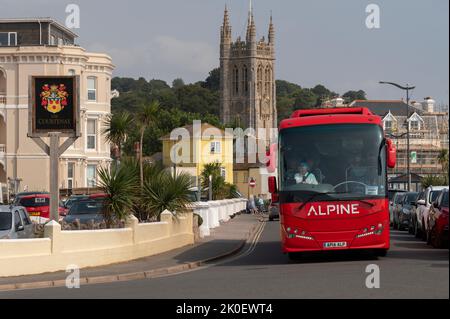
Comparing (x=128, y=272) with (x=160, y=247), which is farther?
(x=160, y=247)

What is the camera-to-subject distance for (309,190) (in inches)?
861

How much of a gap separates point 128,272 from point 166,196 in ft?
26.6

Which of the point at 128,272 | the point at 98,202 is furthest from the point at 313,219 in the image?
the point at 98,202

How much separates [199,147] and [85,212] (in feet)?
245

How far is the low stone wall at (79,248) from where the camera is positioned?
2192 centimetres

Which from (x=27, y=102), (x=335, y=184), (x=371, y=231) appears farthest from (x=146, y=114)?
(x=27, y=102)

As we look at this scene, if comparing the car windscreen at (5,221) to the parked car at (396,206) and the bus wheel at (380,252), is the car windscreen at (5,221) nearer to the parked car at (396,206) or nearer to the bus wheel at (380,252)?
the bus wheel at (380,252)

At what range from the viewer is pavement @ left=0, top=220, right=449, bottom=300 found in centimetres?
1539

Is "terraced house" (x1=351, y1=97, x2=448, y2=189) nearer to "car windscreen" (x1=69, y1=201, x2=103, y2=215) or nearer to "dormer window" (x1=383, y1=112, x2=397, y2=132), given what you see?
"dormer window" (x1=383, y1=112, x2=397, y2=132)

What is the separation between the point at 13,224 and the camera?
951 inches

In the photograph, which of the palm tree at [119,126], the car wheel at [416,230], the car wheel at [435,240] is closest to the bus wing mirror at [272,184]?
the car wheel at [435,240]

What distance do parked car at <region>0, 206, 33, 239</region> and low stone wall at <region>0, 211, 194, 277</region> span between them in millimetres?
1445

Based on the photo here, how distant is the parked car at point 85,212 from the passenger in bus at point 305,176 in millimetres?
8987
